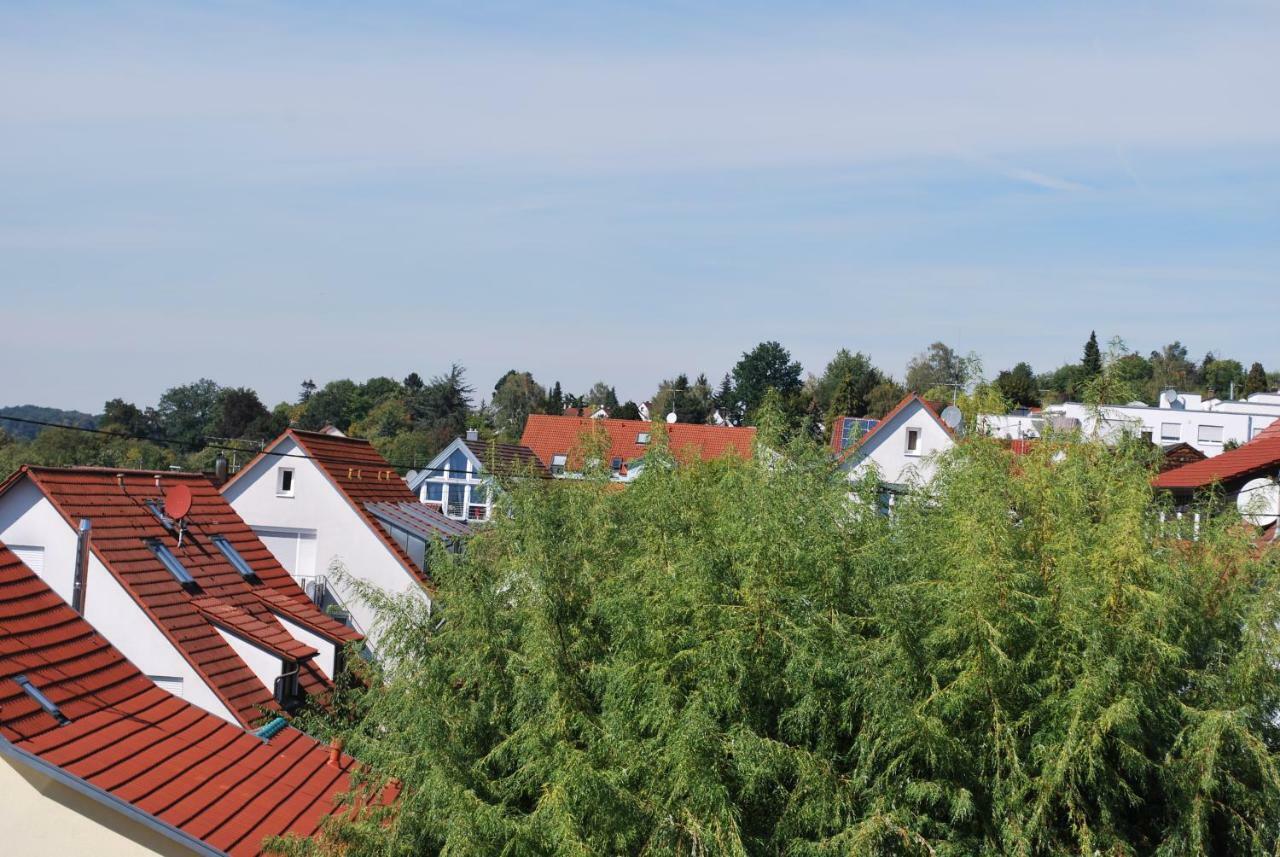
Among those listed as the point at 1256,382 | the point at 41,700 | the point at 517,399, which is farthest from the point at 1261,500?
the point at 517,399

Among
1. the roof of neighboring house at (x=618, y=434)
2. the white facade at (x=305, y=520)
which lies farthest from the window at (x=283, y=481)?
the roof of neighboring house at (x=618, y=434)

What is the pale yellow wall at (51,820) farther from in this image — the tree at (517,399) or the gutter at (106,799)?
the tree at (517,399)

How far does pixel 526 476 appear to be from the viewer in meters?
12.4

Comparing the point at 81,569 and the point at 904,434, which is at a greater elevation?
the point at 904,434

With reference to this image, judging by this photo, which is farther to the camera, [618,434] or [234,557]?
[618,434]

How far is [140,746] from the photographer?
9.84 meters

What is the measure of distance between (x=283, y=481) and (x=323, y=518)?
1.20 meters

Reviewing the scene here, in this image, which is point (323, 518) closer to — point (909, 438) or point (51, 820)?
point (51, 820)

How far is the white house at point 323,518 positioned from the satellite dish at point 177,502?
494cm

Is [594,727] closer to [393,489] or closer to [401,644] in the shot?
[401,644]

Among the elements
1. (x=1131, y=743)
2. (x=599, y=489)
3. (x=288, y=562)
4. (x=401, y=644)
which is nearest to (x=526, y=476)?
(x=599, y=489)

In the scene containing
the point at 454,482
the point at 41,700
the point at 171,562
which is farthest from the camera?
the point at 454,482

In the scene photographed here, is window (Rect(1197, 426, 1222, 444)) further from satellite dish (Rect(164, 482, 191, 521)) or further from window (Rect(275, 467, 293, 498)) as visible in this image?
satellite dish (Rect(164, 482, 191, 521))

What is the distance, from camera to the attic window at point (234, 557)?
17922mm
